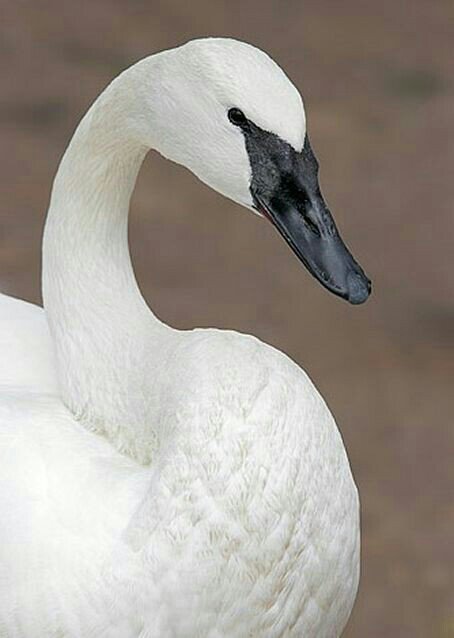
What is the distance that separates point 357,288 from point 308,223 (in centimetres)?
9

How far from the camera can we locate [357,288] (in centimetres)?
187

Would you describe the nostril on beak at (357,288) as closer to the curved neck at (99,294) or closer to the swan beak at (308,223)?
the swan beak at (308,223)

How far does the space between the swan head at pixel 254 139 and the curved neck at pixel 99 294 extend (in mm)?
185

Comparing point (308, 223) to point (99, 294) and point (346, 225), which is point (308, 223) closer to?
point (99, 294)

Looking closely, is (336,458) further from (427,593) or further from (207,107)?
(427,593)

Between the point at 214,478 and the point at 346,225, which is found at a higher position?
the point at 346,225

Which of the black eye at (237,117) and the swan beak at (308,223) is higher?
the black eye at (237,117)

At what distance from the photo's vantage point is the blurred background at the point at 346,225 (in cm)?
321

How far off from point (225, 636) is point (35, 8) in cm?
321

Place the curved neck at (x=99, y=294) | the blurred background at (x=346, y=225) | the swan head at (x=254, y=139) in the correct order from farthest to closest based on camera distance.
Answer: the blurred background at (x=346, y=225)
the curved neck at (x=99, y=294)
the swan head at (x=254, y=139)

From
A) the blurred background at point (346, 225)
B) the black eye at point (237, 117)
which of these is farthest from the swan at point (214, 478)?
the blurred background at point (346, 225)

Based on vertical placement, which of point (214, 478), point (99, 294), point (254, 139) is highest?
point (254, 139)

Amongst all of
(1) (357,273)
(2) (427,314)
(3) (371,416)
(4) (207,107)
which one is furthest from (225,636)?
(2) (427,314)

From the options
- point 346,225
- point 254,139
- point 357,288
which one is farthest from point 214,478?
point 346,225
